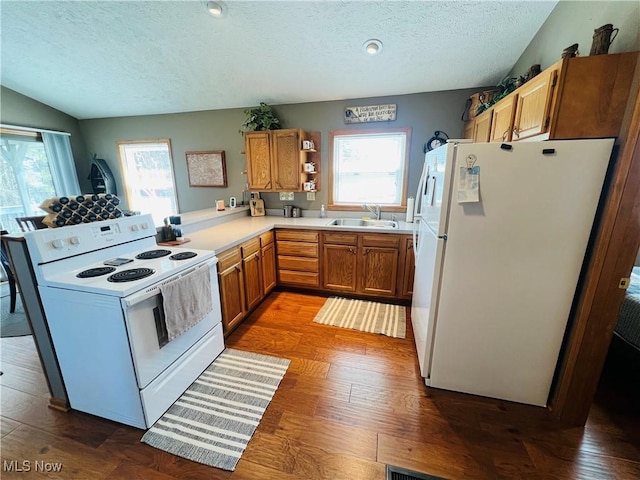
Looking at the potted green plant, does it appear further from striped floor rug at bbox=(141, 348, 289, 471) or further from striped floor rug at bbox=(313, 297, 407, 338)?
striped floor rug at bbox=(141, 348, 289, 471)

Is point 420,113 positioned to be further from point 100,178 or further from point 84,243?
point 100,178

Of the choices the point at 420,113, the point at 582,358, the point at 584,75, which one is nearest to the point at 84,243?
the point at 584,75

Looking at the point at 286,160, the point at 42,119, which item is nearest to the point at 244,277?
the point at 286,160

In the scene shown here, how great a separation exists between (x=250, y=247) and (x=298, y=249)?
2.27ft

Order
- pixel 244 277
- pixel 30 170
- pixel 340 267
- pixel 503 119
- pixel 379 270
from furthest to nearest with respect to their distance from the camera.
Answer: pixel 30 170 → pixel 340 267 → pixel 379 270 → pixel 244 277 → pixel 503 119

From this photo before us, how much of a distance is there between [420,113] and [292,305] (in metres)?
2.79

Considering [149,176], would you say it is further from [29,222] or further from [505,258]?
[505,258]

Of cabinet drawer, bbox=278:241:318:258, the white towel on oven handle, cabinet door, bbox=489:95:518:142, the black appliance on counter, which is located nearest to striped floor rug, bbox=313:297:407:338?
cabinet drawer, bbox=278:241:318:258

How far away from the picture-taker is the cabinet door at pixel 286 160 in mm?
3225

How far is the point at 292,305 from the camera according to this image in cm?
302

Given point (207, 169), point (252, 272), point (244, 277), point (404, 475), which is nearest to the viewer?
point (404, 475)

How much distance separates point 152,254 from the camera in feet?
6.17

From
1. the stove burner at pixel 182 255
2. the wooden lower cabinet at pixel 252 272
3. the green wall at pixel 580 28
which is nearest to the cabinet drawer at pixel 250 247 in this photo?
the wooden lower cabinet at pixel 252 272

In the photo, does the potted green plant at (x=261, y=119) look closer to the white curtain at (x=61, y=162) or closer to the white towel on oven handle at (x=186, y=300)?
the white towel on oven handle at (x=186, y=300)
